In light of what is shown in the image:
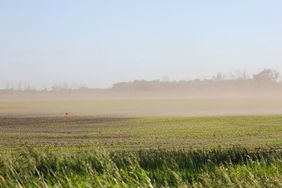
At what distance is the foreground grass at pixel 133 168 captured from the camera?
1433cm

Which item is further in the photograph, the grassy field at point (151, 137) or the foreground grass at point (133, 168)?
the grassy field at point (151, 137)

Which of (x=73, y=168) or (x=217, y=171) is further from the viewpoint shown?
(x=73, y=168)

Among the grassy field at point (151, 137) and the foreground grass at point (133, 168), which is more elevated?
the foreground grass at point (133, 168)

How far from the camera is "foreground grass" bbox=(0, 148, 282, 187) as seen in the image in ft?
47.0

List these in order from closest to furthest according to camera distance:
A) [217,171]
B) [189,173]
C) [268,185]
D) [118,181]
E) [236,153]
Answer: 1. [268,185]
2. [118,181]
3. [217,171]
4. [189,173]
5. [236,153]

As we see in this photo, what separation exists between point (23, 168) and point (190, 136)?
2317 centimetres

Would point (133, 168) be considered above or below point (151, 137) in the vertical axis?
above

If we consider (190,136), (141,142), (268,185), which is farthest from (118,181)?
(190,136)

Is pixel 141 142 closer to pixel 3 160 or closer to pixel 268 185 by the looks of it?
pixel 3 160

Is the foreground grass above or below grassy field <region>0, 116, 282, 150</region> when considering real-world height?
above

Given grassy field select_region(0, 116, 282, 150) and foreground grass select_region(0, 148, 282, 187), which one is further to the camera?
grassy field select_region(0, 116, 282, 150)

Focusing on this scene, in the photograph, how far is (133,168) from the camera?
14414 mm

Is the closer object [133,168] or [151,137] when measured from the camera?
[133,168]

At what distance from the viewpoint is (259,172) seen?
53.7 feet
